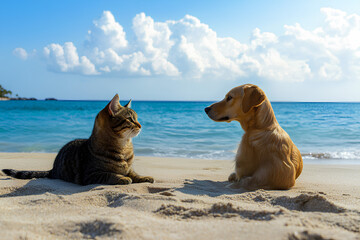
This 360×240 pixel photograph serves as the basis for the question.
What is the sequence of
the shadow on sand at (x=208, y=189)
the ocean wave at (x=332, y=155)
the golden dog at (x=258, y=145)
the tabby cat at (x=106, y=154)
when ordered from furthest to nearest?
the ocean wave at (x=332, y=155)
the tabby cat at (x=106, y=154)
the golden dog at (x=258, y=145)
the shadow on sand at (x=208, y=189)

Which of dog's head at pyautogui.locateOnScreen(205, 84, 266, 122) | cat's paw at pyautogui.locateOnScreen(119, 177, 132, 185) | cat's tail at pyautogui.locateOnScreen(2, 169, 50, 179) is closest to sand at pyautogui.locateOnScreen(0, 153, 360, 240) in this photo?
cat's paw at pyautogui.locateOnScreen(119, 177, 132, 185)

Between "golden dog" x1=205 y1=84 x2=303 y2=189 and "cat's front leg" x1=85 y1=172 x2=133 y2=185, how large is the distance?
1421 mm

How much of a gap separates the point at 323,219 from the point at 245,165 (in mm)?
1478

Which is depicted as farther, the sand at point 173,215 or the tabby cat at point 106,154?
the tabby cat at point 106,154

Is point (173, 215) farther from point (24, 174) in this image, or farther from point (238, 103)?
point (24, 174)

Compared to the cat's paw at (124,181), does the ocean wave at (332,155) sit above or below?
below

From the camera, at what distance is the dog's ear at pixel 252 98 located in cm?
361

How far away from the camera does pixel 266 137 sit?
11.7ft

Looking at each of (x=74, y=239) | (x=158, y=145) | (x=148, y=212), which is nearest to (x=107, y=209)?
(x=148, y=212)

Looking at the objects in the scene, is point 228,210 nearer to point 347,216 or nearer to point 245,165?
point 347,216

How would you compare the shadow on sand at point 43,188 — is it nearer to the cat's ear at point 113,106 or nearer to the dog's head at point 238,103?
the cat's ear at point 113,106

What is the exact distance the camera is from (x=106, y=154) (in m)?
4.04

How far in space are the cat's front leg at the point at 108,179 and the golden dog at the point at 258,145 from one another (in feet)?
4.66

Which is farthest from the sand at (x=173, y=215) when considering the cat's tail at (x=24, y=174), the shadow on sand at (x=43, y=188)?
the cat's tail at (x=24, y=174)
